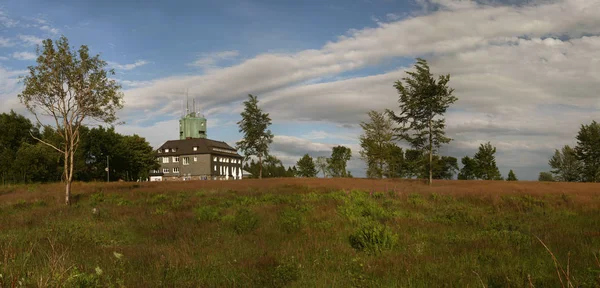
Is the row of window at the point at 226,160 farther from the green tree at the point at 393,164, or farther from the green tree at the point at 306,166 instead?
the green tree at the point at 393,164

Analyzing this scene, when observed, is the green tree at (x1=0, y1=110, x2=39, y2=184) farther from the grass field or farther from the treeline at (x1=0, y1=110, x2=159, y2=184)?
the grass field

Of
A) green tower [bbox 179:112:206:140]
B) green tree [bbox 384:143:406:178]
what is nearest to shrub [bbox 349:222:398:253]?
green tree [bbox 384:143:406:178]

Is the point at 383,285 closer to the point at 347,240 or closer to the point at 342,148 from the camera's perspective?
the point at 347,240

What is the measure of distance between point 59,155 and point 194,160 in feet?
161

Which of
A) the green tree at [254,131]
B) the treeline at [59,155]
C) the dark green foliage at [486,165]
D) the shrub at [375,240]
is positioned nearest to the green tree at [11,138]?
the treeline at [59,155]

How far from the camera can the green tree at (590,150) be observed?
50562 millimetres

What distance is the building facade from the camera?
98062 millimetres

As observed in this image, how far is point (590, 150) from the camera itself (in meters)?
51.7

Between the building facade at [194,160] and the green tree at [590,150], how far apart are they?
7262cm

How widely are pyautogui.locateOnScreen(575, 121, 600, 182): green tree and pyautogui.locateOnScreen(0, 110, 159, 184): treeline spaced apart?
231ft

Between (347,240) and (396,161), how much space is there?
4423cm

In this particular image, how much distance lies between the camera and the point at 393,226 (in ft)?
34.2

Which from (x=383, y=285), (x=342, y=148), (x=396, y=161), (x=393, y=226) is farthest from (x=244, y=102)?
(x=383, y=285)

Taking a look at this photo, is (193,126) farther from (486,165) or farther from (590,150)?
(590,150)
